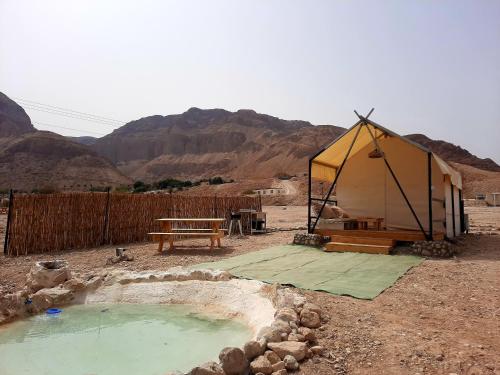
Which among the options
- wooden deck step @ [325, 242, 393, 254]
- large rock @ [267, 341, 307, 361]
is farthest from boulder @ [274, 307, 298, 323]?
wooden deck step @ [325, 242, 393, 254]

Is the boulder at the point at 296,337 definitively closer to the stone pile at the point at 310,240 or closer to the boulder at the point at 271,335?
the boulder at the point at 271,335

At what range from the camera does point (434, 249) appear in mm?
8320

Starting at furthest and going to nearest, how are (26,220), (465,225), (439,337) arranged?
1. (465,225)
2. (26,220)
3. (439,337)

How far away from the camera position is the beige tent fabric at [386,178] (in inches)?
421

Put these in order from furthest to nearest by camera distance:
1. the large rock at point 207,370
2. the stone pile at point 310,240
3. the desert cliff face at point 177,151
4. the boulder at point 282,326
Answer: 1. the desert cliff face at point 177,151
2. the stone pile at point 310,240
3. the boulder at point 282,326
4. the large rock at point 207,370

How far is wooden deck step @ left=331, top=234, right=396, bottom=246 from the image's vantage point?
356 inches

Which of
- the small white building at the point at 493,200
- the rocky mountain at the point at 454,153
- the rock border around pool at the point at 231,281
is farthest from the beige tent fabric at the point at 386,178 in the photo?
the rocky mountain at the point at 454,153

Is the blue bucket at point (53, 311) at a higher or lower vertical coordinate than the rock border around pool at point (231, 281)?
lower

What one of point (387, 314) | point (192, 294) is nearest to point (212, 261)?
point (192, 294)

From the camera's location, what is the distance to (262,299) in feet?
16.5

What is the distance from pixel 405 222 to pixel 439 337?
839cm

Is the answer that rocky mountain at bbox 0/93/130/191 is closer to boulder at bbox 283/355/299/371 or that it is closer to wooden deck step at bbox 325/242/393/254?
wooden deck step at bbox 325/242/393/254

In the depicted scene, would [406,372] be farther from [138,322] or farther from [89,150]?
[89,150]

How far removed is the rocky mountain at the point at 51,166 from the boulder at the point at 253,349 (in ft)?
170
